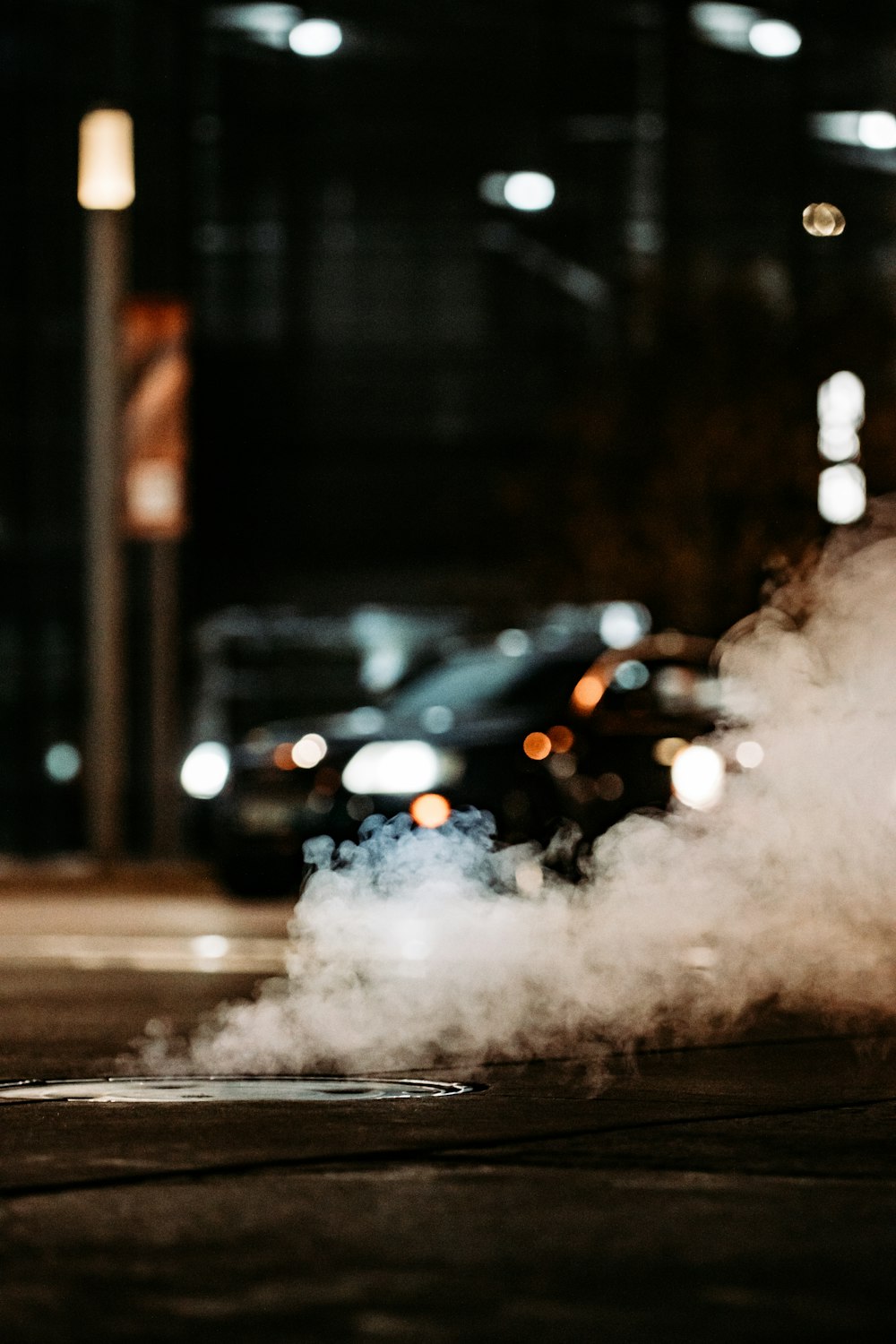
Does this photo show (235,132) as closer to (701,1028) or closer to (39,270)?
(39,270)

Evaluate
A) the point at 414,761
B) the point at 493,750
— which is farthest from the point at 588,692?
the point at 414,761

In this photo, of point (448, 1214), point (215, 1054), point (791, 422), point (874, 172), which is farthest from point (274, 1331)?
point (874, 172)

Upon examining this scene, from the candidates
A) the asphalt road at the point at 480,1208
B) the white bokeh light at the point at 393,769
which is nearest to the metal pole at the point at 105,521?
the white bokeh light at the point at 393,769

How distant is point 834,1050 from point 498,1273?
4431 millimetres

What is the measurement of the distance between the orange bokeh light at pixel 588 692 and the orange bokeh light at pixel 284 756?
1772 millimetres

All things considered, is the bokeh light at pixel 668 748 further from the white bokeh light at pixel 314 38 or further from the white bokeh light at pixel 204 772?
the white bokeh light at pixel 314 38

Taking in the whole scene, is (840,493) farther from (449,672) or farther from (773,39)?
(773,39)

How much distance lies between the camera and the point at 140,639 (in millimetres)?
32031

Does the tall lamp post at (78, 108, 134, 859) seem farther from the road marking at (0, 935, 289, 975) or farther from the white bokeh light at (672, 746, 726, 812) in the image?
the white bokeh light at (672, 746, 726, 812)

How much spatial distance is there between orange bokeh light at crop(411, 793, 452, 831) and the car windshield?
110 cm

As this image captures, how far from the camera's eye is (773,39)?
3338 cm

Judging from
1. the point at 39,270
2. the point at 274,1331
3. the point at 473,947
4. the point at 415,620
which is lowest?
the point at 274,1331

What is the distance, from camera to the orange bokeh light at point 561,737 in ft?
53.6

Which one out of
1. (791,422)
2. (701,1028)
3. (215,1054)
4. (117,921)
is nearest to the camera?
(215,1054)
